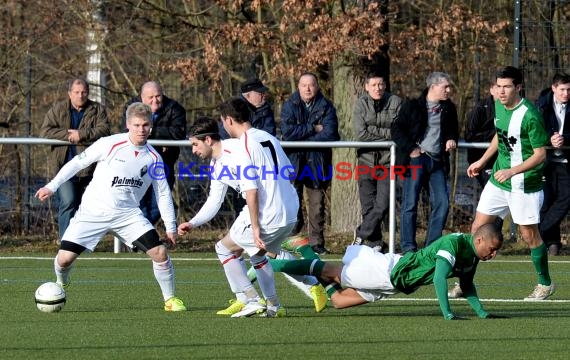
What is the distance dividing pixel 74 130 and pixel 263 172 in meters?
5.69

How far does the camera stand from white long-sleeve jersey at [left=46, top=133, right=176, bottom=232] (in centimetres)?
956

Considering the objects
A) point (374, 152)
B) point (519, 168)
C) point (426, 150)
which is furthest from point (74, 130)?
point (519, 168)

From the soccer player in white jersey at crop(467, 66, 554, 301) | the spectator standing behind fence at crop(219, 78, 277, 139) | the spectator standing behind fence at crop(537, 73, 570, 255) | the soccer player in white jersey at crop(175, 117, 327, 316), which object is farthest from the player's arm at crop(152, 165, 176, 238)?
the spectator standing behind fence at crop(537, 73, 570, 255)

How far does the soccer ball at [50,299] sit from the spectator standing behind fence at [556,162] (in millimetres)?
6554

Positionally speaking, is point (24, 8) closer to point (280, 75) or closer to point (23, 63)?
point (23, 63)

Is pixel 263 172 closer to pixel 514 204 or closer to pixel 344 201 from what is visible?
pixel 514 204

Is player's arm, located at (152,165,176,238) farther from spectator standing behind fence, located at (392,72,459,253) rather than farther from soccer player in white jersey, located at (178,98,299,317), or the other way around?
spectator standing behind fence, located at (392,72,459,253)

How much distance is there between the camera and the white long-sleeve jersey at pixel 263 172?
8.62 metres

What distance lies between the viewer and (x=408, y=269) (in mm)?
8719

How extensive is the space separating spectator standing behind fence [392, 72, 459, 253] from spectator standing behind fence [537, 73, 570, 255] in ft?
3.64

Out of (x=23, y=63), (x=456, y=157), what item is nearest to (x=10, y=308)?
(x=456, y=157)

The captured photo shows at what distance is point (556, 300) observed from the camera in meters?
10.4

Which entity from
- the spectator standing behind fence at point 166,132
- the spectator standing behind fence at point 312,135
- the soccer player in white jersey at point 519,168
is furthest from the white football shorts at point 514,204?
the spectator standing behind fence at point 166,132

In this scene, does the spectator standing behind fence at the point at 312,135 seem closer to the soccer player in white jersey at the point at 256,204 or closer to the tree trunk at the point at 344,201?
the tree trunk at the point at 344,201
